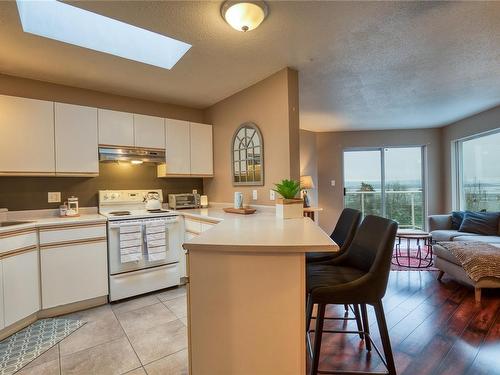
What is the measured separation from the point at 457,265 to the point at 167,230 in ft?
10.8

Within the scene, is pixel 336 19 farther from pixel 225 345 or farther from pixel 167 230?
pixel 167 230

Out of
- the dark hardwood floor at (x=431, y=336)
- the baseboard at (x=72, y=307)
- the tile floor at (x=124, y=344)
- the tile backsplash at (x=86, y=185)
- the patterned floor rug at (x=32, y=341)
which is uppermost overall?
the tile backsplash at (x=86, y=185)

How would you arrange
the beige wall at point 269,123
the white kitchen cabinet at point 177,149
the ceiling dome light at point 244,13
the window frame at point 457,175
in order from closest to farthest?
1. the ceiling dome light at point 244,13
2. the beige wall at point 269,123
3. the white kitchen cabinet at point 177,149
4. the window frame at point 457,175

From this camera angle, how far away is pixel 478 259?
8.66ft

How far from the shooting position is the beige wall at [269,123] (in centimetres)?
255

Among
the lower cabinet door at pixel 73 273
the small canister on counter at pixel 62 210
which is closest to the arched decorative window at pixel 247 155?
the lower cabinet door at pixel 73 273

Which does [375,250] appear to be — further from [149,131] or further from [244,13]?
[149,131]

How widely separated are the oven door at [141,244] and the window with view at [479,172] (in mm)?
4991

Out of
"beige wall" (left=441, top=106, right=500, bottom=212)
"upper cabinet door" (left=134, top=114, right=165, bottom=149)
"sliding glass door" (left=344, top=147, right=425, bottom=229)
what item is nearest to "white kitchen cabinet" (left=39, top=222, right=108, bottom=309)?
"upper cabinet door" (left=134, top=114, right=165, bottom=149)

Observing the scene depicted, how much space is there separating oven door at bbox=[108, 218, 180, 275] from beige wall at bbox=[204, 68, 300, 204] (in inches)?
35.1

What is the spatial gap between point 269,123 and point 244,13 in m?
1.20

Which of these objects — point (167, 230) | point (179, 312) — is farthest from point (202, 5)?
point (179, 312)

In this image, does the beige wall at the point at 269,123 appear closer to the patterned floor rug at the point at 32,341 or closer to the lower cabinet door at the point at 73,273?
the lower cabinet door at the point at 73,273

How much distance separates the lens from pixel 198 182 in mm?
3932
